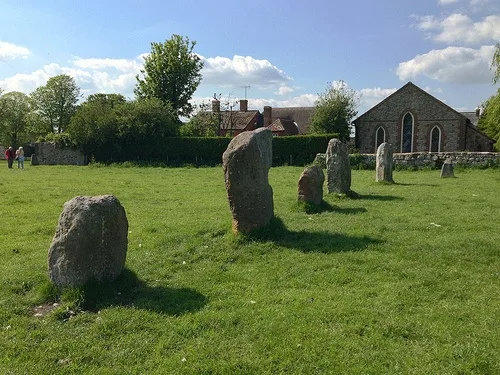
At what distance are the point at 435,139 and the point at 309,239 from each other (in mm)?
41776

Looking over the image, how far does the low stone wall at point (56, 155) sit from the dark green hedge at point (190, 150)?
1.20 metres

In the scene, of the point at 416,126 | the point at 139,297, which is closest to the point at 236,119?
the point at 416,126

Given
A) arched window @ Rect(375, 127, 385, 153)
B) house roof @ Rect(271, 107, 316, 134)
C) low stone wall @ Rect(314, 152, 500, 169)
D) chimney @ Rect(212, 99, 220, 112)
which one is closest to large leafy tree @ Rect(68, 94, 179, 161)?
chimney @ Rect(212, 99, 220, 112)

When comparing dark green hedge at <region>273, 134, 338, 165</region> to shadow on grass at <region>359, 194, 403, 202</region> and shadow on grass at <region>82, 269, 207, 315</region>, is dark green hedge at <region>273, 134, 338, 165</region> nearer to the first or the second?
shadow on grass at <region>359, 194, 403, 202</region>

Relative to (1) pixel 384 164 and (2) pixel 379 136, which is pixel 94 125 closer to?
(1) pixel 384 164

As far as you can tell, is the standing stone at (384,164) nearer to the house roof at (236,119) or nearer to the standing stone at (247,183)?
the standing stone at (247,183)

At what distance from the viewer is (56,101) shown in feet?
221

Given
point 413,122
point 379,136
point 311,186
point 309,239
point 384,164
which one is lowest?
point 309,239

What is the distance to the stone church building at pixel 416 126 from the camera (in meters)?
44.9

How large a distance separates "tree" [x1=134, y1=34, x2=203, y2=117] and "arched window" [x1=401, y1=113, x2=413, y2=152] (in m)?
24.2

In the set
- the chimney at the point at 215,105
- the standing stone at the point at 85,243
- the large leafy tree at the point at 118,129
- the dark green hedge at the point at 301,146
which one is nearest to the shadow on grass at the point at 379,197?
the standing stone at the point at 85,243

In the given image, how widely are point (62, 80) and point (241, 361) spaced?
2836 inches

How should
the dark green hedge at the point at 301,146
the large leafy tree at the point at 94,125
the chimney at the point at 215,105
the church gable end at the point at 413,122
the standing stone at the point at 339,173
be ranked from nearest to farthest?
the standing stone at the point at 339,173, the dark green hedge at the point at 301,146, the large leafy tree at the point at 94,125, the church gable end at the point at 413,122, the chimney at the point at 215,105

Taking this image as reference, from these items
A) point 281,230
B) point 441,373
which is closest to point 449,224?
point 281,230
